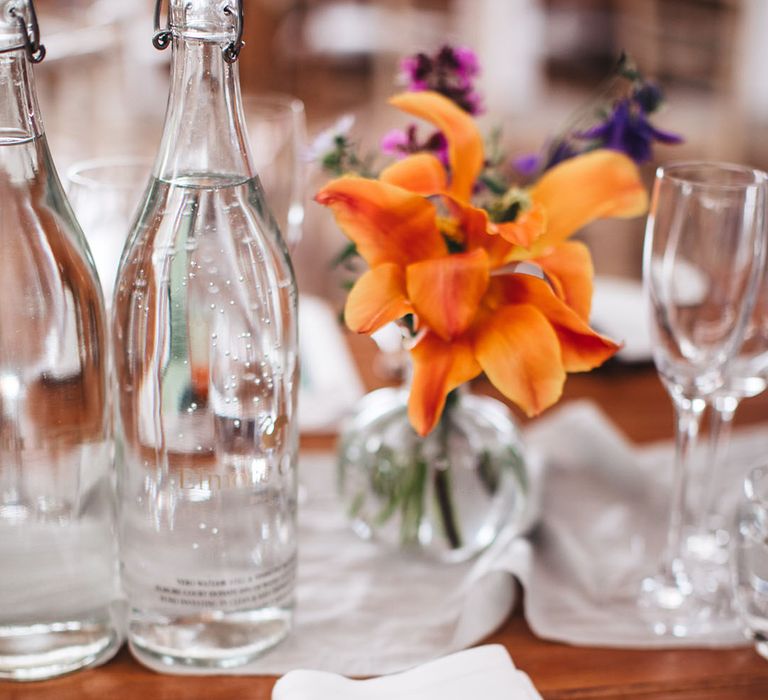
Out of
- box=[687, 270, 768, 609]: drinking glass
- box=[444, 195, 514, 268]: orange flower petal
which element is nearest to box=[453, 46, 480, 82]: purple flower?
box=[444, 195, 514, 268]: orange flower petal

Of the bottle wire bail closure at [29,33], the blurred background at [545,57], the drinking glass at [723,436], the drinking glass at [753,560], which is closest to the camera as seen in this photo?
the bottle wire bail closure at [29,33]

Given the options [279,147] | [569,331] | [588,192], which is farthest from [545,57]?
[569,331]

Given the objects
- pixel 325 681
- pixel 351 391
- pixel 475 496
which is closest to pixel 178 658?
pixel 325 681

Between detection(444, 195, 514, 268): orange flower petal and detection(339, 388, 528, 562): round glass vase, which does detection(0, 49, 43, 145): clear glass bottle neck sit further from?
detection(339, 388, 528, 562): round glass vase

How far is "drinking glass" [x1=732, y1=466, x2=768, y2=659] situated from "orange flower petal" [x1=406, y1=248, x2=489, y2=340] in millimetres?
209

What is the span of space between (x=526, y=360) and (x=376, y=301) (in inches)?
3.3

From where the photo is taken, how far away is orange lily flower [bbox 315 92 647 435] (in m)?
0.55

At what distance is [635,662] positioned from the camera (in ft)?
2.09

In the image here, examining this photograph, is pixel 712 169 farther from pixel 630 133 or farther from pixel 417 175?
pixel 417 175

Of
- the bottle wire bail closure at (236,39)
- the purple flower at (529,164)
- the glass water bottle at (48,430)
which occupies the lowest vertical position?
the glass water bottle at (48,430)

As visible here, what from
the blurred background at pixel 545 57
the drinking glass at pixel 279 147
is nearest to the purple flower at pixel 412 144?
the drinking glass at pixel 279 147

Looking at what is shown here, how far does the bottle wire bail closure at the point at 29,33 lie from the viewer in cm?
50

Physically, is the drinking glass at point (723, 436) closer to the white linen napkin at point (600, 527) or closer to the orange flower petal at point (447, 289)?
the white linen napkin at point (600, 527)

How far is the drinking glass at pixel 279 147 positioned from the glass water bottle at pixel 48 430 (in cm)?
21
